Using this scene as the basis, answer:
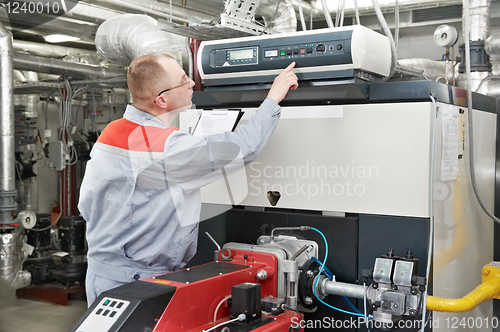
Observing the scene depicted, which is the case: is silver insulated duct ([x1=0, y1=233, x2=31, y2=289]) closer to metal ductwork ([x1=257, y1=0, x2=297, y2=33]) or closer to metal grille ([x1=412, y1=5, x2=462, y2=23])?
metal ductwork ([x1=257, y1=0, x2=297, y2=33])

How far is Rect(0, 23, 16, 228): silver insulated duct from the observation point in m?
4.14

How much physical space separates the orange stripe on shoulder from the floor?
319cm

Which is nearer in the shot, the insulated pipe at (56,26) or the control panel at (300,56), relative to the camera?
the control panel at (300,56)

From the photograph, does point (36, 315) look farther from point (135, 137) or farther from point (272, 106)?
point (272, 106)

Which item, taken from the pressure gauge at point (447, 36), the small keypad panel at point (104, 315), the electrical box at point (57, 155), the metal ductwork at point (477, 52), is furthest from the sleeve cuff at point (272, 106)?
the electrical box at point (57, 155)

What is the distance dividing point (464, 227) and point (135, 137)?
1159 mm

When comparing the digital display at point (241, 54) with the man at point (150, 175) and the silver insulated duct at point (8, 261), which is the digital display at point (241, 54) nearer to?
the man at point (150, 175)

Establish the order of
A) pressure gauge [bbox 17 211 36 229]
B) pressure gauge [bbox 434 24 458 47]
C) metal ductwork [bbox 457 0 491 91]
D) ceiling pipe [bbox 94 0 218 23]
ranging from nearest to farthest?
1. metal ductwork [bbox 457 0 491 91]
2. pressure gauge [bbox 434 24 458 47]
3. ceiling pipe [bbox 94 0 218 23]
4. pressure gauge [bbox 17 211 36 229]

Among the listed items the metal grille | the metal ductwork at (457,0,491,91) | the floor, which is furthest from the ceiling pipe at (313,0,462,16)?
the floor

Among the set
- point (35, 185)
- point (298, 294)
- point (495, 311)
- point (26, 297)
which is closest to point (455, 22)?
point (495, 311)

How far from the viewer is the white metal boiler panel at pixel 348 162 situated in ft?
4.75

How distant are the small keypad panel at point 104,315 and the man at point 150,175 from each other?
0.30 meters

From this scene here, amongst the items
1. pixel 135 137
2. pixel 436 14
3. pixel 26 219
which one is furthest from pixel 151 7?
pixel 135 137

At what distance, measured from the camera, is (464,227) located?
1711mm
